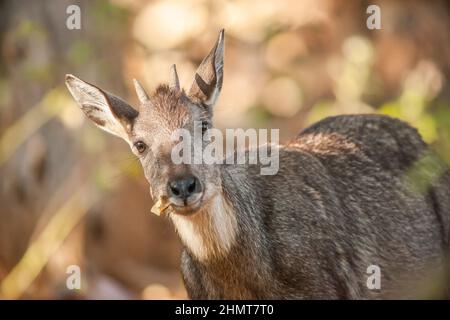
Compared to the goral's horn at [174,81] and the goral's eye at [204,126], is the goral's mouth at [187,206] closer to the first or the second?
the goral's eye at [204,126]

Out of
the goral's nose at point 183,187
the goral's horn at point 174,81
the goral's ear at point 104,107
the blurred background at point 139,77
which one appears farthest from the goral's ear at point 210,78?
the blurred background at point 139,77

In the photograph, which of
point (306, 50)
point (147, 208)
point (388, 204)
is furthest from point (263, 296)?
point (306, 50)

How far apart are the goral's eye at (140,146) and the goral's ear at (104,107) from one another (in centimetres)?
21

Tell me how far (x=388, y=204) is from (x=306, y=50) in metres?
6.39

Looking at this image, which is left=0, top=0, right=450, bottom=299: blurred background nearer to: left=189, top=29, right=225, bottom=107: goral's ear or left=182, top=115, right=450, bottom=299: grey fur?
left=182, top=115, right=450, bottom=299: grey fur

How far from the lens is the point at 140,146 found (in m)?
7.87

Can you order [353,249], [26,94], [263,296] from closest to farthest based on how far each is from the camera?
[263,296] → [353,249] → [26,94]

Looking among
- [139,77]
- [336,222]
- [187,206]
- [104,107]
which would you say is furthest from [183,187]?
[139,77]

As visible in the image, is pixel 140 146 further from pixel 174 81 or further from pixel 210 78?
pixel 210 78

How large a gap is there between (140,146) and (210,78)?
87cm

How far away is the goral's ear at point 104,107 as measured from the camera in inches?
317

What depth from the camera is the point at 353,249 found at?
8.45m

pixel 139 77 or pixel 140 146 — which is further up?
pixel 139 77
